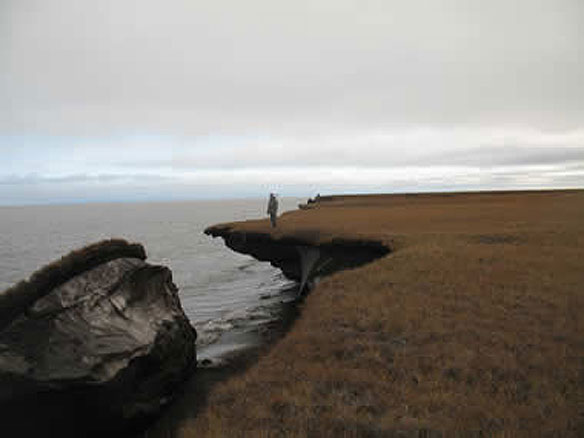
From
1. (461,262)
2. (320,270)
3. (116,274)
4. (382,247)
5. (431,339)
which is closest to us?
(431,339)

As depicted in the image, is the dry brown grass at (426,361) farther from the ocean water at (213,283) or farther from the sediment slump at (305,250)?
the ocean water at (213,283)

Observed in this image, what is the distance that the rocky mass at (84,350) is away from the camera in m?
9.10

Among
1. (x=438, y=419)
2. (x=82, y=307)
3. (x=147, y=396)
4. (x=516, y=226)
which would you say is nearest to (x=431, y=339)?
(x=438, y=419)

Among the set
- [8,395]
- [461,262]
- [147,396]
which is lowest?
[147,396]

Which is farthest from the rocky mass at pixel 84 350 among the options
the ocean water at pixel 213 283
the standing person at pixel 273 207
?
the standing person at pixel 273 207

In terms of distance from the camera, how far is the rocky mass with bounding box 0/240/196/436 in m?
9.10

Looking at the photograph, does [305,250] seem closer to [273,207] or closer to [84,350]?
[273,207]

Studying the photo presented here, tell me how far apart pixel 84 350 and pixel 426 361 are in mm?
7710

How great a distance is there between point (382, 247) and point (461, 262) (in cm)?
625

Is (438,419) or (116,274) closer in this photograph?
(438,419)

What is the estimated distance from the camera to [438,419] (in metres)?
7.19

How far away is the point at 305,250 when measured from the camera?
28.4 meters

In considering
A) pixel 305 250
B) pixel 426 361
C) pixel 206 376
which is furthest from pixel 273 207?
pixel 426 361

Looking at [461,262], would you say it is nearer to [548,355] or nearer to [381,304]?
[381,304]
